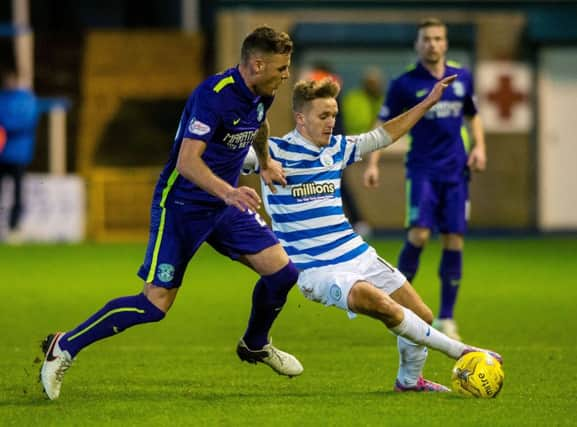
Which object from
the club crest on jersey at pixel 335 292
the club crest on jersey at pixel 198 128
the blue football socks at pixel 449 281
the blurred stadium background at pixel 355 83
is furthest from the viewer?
the blurred stadium background at pixel 355 83

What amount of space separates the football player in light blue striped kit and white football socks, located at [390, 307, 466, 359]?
12 centimetres

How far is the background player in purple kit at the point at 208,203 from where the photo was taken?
7.22m

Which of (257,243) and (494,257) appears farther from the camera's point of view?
(494,257)

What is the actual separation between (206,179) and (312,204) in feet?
3.24

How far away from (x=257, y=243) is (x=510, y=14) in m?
16.3

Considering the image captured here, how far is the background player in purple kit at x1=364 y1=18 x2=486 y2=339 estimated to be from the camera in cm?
1037

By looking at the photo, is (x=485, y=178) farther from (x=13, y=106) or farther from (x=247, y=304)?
(x=247, y=304)

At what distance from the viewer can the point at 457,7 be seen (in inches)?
910

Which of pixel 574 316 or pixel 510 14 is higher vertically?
pixel 510 14

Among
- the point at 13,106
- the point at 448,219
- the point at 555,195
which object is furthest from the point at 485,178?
the point at 448,219

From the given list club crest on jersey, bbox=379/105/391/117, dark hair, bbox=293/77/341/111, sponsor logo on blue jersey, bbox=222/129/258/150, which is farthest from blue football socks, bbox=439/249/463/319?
sponsor logo on blue jersey, bbox=222/129/258/150

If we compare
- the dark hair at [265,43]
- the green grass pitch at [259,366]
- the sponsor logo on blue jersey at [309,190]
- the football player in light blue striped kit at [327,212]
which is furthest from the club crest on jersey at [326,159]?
the green grass pitch at [259,366]

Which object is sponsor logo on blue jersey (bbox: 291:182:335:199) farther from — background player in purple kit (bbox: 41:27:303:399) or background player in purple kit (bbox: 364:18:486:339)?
background player in purple kit (bbox: 364:18:486:339)

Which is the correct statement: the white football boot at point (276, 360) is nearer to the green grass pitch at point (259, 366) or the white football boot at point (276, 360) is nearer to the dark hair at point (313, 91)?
the green grass pitch at point (259, 366)
